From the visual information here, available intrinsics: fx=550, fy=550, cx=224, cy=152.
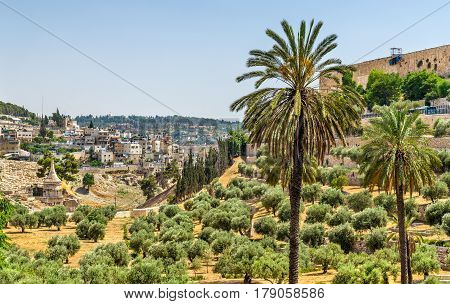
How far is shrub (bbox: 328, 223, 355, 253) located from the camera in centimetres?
2920

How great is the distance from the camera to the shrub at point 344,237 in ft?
95.8

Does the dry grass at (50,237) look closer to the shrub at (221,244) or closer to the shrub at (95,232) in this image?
the shrub at (95,232)

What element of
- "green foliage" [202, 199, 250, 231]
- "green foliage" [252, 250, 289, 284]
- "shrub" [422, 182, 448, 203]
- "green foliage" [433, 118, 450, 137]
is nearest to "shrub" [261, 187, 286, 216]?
"green foliage" [202, 199, 250, 231]

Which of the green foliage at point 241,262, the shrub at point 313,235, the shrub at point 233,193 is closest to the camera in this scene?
the green foliage at point 241,262

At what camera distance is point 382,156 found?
54.3ft

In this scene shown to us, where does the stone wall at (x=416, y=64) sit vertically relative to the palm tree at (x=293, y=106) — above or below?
above

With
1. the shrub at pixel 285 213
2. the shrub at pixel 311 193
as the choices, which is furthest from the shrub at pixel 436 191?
the shrub at pixel 311 193

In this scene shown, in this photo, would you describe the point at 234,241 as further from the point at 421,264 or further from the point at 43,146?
the point at 43,146

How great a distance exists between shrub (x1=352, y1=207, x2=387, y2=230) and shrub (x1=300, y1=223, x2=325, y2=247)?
6.58 ft

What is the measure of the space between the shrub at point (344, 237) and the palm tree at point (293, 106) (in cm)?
1573

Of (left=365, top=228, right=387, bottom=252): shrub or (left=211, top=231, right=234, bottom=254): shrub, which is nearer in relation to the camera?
(left=365, top=228, right=387, bottom=252): shrub

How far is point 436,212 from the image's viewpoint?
97.0 feet

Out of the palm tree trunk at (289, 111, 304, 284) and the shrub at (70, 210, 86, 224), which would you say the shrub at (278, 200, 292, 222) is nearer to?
the palm tree trunk at (289, 111, 304, 284)
